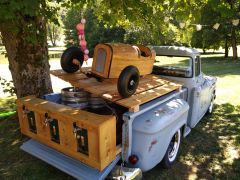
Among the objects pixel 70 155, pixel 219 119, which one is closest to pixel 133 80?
pixel 70 155

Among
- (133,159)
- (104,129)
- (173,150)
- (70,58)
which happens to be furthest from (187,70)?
(104,129)

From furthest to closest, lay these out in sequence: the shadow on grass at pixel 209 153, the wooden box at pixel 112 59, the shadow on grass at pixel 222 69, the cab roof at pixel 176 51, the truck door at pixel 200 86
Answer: the shadow on grass at pixel 222 69
the truck door at pixel 200 86
the cab roof at pixel 176 51
the shadow on grass at pixel 209 153
the wooden box at pixel 112 59

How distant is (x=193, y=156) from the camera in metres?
5.30

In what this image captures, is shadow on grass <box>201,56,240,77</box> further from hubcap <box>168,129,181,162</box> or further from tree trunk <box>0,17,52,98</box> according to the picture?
tree trunk <box>0,17,52,98</box>

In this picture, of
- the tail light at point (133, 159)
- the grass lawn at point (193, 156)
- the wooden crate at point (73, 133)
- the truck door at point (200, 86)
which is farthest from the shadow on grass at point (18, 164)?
the truck door at point (200, 86)

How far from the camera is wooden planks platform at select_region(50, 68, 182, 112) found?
12.6ft

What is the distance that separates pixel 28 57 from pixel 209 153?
453 cm

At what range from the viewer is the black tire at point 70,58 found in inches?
198

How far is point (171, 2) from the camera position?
6121 millimetres

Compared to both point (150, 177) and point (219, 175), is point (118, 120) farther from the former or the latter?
point (219, 175)

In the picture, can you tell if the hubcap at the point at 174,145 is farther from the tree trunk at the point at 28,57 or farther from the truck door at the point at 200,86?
the tree trunk at the point at 28,57

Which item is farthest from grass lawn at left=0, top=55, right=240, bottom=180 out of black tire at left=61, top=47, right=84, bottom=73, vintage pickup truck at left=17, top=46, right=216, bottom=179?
black tire at left=61, top=47, right=84, bottom=73

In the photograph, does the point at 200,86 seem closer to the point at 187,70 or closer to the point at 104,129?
the point at 187,70

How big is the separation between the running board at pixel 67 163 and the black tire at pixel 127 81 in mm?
972
